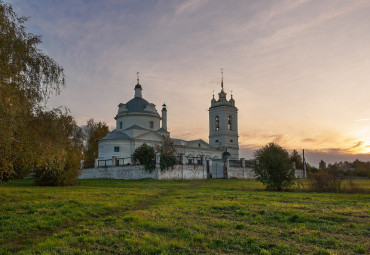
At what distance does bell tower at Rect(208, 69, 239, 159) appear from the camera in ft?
214

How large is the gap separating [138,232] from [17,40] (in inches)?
287

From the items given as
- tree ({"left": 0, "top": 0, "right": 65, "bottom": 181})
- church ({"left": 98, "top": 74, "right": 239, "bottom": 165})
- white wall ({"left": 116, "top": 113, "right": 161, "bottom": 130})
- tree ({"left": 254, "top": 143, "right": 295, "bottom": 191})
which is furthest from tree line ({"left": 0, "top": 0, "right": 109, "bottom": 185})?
white wall ({"left": 116, "top": 113, "right": 161, "bottom": 130})

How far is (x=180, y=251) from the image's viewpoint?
5973 millimetres

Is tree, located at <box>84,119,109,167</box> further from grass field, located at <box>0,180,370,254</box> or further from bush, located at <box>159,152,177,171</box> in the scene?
grass field, located at <box>0,180,370,254</box>

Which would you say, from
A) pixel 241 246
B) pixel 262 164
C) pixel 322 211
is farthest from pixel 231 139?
pixel 241 246

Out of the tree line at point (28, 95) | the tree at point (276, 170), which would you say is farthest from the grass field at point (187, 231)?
the tree at point (276, 170)

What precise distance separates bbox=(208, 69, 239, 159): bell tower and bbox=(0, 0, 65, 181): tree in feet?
180

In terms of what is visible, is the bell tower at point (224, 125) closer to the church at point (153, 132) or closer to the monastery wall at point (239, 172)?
the church at point (153, 132)

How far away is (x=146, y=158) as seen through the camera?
31531 millimetres

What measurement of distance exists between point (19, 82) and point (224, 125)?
5713 centimetres

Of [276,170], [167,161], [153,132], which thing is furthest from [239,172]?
[276,170]

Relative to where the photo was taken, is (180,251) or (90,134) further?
(90,134)

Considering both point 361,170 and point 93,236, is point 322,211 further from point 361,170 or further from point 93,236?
point 361,170

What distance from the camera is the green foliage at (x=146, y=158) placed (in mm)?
30630
